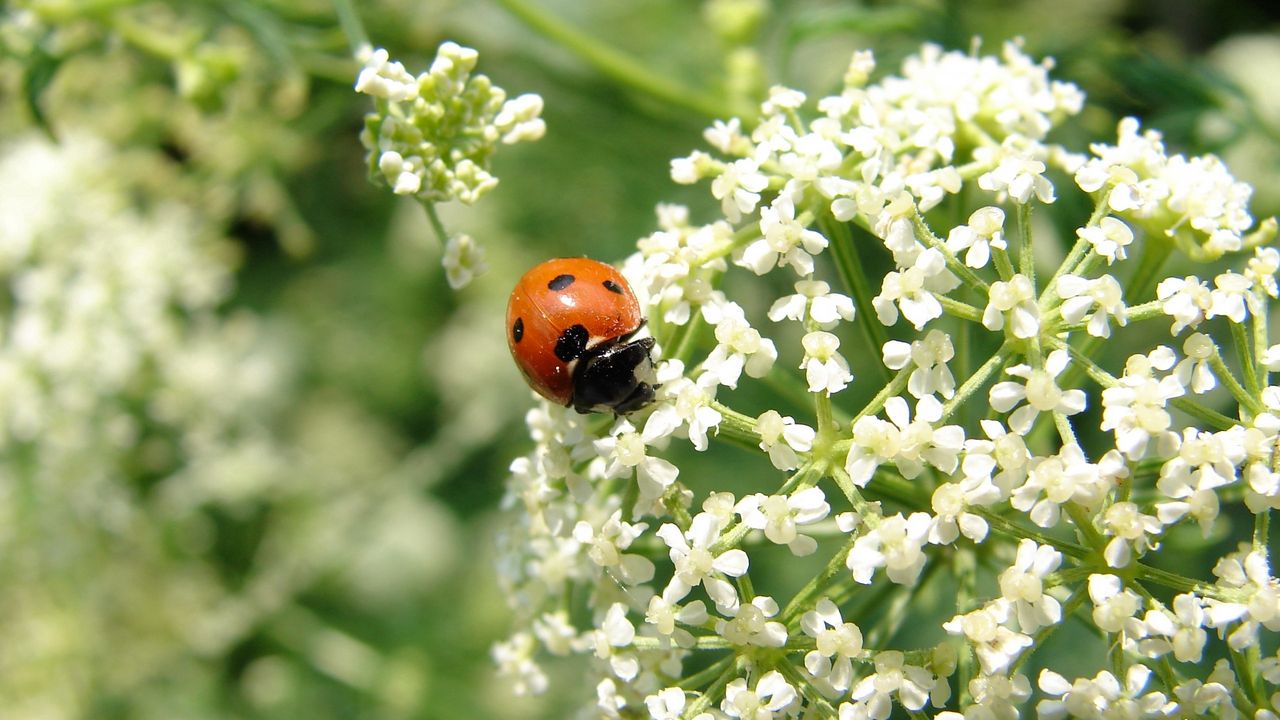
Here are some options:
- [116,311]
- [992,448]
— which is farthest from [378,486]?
[992,448]

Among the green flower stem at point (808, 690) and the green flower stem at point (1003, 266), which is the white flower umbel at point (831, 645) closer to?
the green flower stem at point (808, 690)

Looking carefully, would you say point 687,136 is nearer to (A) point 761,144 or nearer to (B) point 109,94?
(A) point 761,144

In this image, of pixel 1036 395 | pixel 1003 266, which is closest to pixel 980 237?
pixel 1003 266

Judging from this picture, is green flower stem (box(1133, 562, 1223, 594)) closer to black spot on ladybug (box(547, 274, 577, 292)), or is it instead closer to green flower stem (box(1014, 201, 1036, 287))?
green flower stem (box(1014, 201, 1036, 287))

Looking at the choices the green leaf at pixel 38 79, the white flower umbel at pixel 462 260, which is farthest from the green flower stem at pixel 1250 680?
the green leaf at pixel 38 79

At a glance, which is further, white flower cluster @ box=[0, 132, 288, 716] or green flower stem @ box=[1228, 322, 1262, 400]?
white flower cluster @ box=[0, 132, 288, 716]

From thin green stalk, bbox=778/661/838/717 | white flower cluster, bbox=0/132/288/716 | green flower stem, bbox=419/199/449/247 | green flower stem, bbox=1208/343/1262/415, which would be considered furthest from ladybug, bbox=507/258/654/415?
white flower cluster, bbox=0/132/288/716
